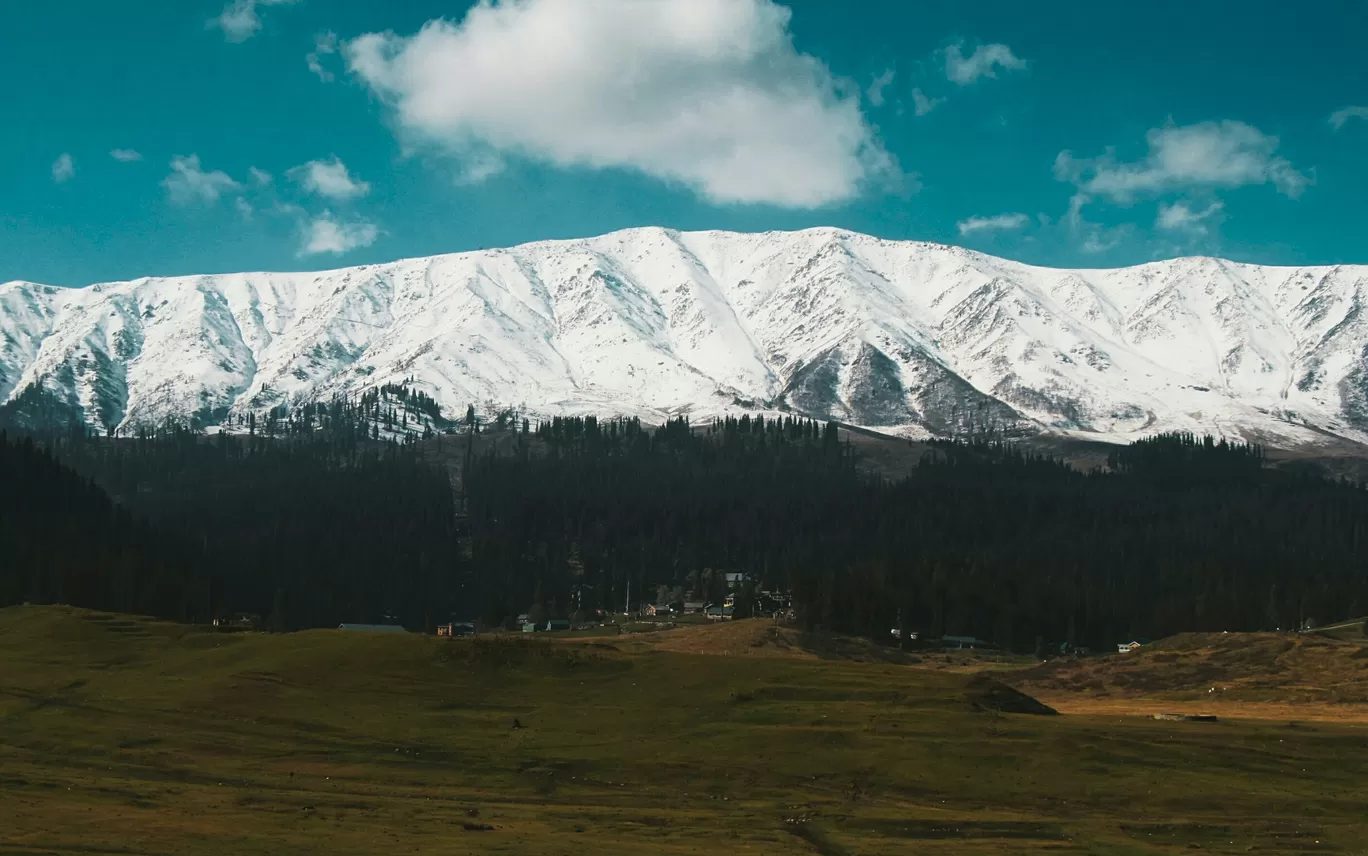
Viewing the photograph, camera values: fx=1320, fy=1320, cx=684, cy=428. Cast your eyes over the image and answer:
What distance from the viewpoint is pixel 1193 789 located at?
280 ft

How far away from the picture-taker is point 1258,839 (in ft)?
244

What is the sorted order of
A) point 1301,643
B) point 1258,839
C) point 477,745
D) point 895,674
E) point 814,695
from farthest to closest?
1. point 1301,643
2. point 895,674
3. point 814,695
4. point 477,745
5. point 1258,839

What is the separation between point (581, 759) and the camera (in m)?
91.2

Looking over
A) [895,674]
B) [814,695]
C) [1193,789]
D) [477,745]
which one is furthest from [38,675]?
[1193,789]

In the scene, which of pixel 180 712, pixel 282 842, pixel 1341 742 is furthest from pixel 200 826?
pixel 1341 742

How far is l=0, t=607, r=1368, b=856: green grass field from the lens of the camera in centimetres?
6919

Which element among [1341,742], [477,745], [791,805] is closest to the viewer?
[791,805]

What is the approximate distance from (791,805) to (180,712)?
4808cm

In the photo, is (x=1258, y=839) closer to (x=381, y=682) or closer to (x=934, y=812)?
(x=934, y=812)

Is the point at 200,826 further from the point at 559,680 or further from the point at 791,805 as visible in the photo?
the point at 559,680

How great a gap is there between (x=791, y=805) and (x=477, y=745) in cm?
2541

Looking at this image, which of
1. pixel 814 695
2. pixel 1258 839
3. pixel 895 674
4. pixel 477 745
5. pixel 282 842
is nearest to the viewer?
pixel 282 842

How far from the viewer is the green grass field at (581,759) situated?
6919 cm

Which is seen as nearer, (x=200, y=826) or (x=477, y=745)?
(x=200, y=826)
